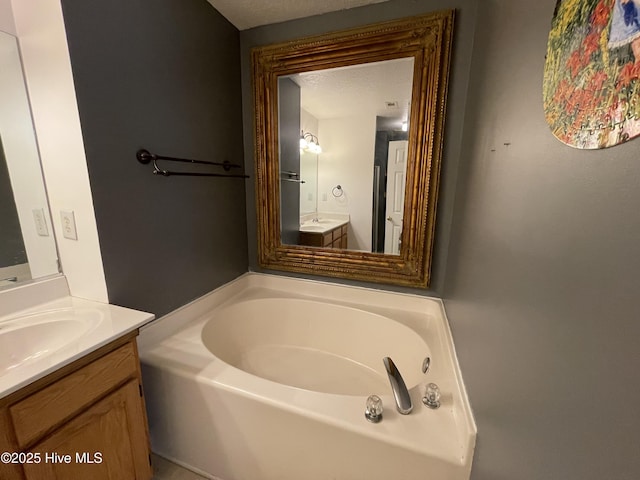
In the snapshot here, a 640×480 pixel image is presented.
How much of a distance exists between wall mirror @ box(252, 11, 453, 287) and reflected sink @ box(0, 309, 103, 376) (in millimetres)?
1131

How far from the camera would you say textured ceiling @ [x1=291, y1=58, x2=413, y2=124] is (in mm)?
1558

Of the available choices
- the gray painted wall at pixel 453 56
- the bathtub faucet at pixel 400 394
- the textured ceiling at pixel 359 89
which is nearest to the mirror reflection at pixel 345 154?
the textured ceiling at pixel 359 89

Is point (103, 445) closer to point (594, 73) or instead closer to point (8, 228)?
point (8, 228)

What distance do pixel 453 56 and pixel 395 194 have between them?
0.77 meters

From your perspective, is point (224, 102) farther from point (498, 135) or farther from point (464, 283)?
point (464, 283)

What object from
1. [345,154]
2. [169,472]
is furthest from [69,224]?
[345,154]

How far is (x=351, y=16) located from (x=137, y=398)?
7.15ft

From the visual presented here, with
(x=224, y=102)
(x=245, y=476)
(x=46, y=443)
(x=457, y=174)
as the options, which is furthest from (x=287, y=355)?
(x=224, y=102)

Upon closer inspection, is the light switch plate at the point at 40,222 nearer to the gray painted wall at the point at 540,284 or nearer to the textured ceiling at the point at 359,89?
the textured ceiling at the point at 359,89

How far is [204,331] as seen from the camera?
1.53 meters

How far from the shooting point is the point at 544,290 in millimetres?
496

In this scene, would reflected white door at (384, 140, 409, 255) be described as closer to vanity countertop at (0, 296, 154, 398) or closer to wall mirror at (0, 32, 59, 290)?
vanity countertop at (0, 296, 154, 398)

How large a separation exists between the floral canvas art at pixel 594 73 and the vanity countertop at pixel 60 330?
134cm

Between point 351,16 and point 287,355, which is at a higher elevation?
point 351,16
